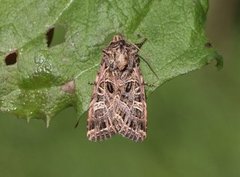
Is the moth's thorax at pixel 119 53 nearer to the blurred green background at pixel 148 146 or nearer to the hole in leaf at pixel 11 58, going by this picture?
the hole in leaf at pixel 11 58

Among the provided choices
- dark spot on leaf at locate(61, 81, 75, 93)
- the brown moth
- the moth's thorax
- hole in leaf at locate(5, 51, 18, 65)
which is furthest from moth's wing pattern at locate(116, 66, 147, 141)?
hole in leaf at locate(5, 51, 18, 65)

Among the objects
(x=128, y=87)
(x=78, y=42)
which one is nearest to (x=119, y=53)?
(x=128, y=87)

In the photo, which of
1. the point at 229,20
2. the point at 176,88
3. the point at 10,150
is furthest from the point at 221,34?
the point at 10,150

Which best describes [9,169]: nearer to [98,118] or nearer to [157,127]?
[157,127]

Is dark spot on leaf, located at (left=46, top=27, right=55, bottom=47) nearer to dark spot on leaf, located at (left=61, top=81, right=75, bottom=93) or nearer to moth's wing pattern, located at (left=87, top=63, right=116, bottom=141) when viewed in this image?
dark spot on leaf, located at (left=61, top=81, right=75, bottom=93)

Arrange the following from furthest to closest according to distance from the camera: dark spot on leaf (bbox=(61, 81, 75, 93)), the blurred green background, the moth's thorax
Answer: the blurred green background < the moth's thorax < dark spot on leaf (bbox=(61, 81, 75, 93))

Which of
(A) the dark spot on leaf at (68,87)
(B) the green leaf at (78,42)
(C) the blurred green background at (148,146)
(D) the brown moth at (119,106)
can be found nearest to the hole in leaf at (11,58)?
(B) the green leaf at (78,42)

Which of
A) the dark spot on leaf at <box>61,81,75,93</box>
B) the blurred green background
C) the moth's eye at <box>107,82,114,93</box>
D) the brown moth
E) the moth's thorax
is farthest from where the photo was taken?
the blurred green background
